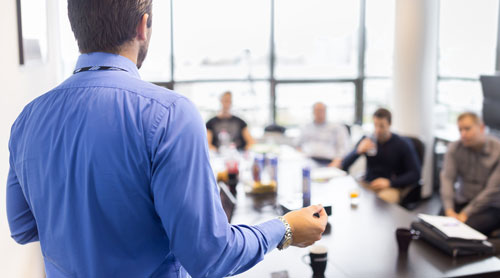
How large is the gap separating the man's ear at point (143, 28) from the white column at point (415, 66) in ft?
16.4

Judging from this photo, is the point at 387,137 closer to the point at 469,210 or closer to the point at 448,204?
the point at 448,204

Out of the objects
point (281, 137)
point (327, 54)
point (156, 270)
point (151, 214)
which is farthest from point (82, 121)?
point (327, 54)

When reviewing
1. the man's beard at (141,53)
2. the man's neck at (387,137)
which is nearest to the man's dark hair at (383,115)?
the man's neck at (387,137)

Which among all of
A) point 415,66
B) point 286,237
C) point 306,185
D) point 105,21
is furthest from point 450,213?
point 105,21

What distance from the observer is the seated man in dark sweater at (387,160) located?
4180 millimetres

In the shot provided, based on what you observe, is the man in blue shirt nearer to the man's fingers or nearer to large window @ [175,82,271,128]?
the man's fingers

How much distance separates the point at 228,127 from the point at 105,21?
4.44 meters

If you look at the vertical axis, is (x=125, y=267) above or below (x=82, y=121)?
below

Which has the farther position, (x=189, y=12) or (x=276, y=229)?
(x=189, y=12)

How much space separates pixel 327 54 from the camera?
6.47m

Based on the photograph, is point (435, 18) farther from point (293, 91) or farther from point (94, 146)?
point (94, 146)

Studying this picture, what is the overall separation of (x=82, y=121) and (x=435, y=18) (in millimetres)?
5364

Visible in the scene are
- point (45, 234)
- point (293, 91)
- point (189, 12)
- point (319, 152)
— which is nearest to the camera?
point (45, 234)

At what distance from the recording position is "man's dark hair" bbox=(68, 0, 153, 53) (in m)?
0.96
